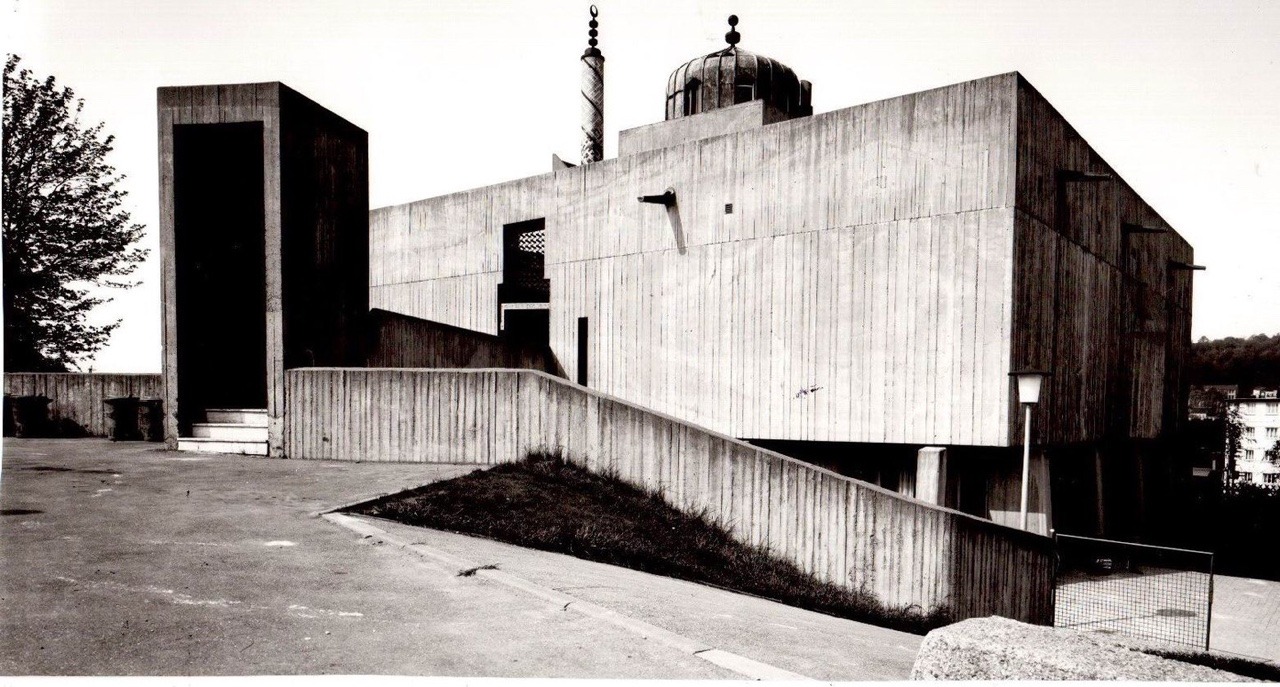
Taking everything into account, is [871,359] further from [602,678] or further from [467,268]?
[467,268]

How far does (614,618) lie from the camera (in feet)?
17.2

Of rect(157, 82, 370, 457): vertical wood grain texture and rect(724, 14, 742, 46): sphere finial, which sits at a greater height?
rect(724, 14, 742, 46): sphere finial

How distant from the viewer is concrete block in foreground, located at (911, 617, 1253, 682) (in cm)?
430

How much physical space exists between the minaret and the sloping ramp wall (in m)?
17.2

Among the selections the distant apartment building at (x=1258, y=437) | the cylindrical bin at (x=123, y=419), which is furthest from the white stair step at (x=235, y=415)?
the distant apartment building at (x=1258, y=437)

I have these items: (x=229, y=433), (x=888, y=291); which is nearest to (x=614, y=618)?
(x=229, y=433)

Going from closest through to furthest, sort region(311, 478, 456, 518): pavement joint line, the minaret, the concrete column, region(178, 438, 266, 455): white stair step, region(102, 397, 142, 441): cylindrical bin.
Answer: region(311, 478, 456, 518): pavement joint line
region(178, 438, 266, 455): white stair step
the concrete column
region(102, 397, 142, 441): cylindrical bin
the minaret

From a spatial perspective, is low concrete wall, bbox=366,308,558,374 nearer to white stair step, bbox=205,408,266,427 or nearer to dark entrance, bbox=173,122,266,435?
white stair step, bbox=205,408,266,427

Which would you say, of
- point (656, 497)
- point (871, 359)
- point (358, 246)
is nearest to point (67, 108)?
point (358, 246)

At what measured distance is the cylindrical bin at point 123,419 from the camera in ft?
45.1

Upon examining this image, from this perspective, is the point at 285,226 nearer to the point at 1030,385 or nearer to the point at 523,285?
the point at 523,285

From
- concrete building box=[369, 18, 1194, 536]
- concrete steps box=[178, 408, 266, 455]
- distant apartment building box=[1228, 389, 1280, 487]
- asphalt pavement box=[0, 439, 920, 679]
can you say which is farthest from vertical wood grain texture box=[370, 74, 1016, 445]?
distant apartment building box=[1228, 389, 1280, 487]

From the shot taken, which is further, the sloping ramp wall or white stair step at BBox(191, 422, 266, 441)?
white stair step at BBox(191, 422, 266, 441)

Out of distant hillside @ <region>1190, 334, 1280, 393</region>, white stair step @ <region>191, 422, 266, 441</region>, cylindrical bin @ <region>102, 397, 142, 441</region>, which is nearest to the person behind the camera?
distant hillside @ <region>1190, 334, 1280, 393</region>
